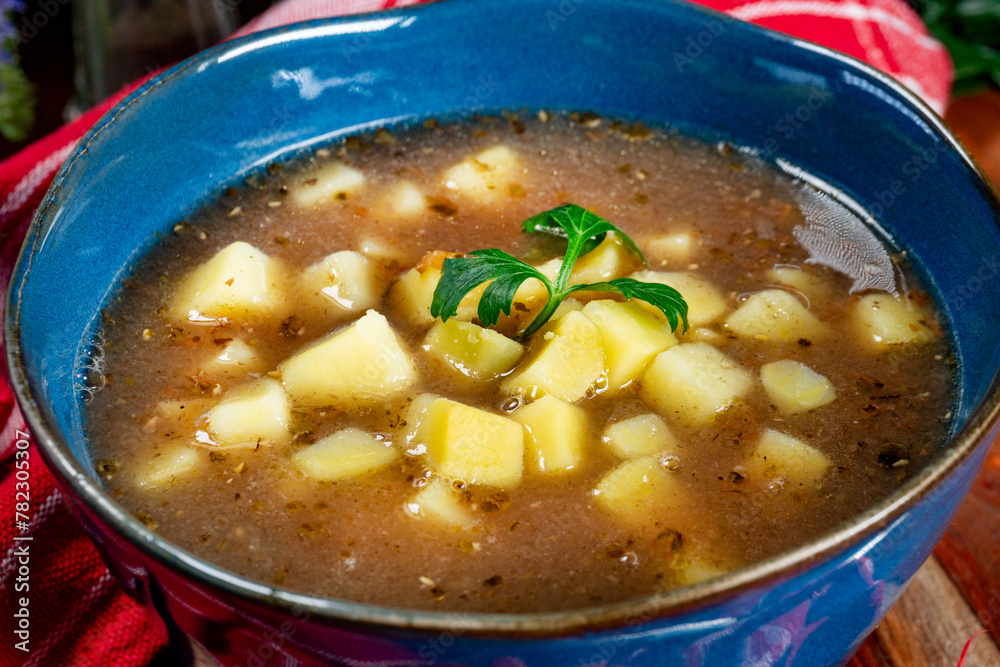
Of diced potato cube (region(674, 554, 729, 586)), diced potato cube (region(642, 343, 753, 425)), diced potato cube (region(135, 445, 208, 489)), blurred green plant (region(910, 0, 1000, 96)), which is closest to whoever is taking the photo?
diced potato cube (region(674, 554, 729, 586))

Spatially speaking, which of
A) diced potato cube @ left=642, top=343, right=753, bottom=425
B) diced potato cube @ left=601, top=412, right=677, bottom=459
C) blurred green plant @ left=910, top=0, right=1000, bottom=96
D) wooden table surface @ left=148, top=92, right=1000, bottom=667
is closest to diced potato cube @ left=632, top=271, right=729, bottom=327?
diced potato cube @ left=642, top=343, right=753, bottom=425

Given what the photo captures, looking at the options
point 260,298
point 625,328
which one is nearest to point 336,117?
point 260,298

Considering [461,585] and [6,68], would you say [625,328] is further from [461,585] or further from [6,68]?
[6,68]

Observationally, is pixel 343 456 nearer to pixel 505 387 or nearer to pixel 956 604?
pixel 505 387

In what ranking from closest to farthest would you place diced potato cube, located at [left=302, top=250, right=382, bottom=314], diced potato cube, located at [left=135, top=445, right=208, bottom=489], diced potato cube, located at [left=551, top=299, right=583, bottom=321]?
diced potato cube, located at [left=135, top=445, right=208, bottom=489]
diced potato cube, located at [left=551, top=299, right=583, bottom=321]
diced potato cube, located at [left=302, top=250, right=382, bottom=314]

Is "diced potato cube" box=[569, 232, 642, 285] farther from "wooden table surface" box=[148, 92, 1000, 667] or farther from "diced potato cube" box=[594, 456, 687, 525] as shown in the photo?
"wooden table surface" box=[148, 92, 1000, 667]

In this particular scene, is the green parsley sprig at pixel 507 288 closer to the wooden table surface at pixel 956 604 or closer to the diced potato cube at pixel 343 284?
the diced potato cube at pixel 343 284
